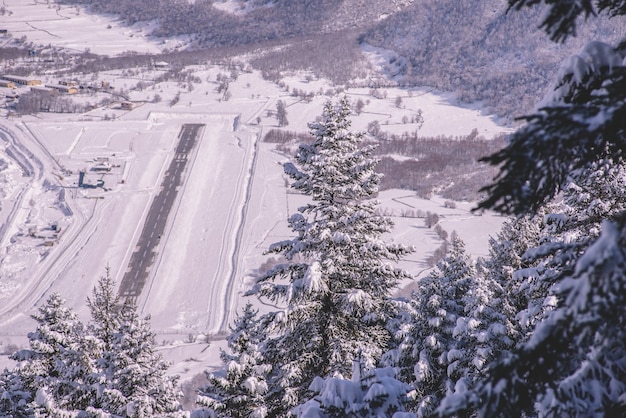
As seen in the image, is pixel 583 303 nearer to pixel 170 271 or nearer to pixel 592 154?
pixel 592 154

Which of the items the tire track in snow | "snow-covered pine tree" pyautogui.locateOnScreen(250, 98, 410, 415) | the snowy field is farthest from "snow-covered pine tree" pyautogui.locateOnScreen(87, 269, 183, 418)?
the snowy field

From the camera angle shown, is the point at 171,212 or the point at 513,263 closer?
the point at 513,263

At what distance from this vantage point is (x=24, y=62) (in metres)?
172

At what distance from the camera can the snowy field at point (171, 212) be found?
190ft

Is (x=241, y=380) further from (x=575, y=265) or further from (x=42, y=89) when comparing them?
(x=42, y=89)

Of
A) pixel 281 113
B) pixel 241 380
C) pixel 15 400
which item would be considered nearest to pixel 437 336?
pixel 241 380

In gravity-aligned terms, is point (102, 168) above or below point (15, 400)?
below

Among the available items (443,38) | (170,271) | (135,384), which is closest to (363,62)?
(443,38)

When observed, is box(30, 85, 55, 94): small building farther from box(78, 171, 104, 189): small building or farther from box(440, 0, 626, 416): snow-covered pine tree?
box(440, 0, 626, 416): snow-covered pine tree

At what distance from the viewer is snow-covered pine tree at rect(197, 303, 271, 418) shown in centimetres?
1470

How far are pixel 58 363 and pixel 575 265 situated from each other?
17441mm

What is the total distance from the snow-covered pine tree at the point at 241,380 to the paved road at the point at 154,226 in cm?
4521

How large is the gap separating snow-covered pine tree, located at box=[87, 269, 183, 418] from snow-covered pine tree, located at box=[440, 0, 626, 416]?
542 inches

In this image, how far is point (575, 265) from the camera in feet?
14.2
